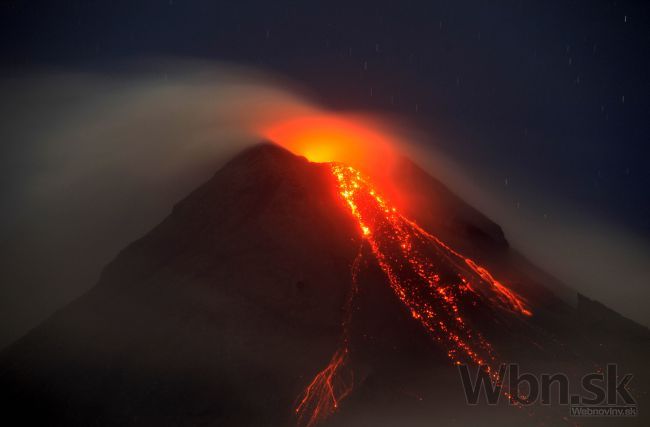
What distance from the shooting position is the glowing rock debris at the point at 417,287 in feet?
69.3

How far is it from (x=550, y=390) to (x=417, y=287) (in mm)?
8171

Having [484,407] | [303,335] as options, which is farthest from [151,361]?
[484,407]

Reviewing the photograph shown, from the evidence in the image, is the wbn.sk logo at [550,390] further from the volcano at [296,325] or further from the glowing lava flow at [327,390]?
the glowing lava flow at [327,390]

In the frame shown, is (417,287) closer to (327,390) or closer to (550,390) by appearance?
(550,390)

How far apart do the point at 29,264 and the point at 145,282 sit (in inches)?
1064

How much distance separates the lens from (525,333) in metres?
26.2

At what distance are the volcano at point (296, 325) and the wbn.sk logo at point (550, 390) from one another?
509mm

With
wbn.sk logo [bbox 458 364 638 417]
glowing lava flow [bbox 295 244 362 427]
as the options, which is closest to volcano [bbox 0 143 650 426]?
glowing lava flow [bbox 295 244 362 427]

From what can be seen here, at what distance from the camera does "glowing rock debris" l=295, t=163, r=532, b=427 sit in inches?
832

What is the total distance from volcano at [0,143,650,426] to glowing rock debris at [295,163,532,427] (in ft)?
0.32

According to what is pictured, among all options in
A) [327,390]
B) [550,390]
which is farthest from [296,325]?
[550,390]

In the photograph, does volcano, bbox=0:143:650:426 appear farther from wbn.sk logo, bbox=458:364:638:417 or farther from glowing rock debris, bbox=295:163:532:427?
wbn.sk logo, bbox=458:364:638:417

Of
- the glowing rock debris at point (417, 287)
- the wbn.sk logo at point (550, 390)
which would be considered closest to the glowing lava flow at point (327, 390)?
the glowing rock debris at point (417, 287)

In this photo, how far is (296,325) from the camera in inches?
945
